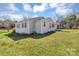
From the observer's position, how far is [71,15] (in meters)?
3.83

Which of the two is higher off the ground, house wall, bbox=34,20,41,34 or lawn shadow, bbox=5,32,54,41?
house wall, bbox=34,20,41,34

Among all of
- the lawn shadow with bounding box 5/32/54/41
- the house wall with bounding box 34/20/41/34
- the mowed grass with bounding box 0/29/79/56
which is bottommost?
the mowed grass with bounding box 0/29/79/56

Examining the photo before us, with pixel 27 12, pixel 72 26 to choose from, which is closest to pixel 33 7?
pixel 27 12

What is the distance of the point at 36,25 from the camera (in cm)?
383

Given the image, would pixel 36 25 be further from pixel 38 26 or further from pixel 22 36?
pixel 22 36

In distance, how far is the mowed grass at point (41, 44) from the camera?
3.79m

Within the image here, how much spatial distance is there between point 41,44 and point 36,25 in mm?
300

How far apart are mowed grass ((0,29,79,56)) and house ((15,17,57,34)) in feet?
0.24

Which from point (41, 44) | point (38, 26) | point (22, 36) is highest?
point (38, 26)

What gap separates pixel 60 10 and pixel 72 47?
0.59 m

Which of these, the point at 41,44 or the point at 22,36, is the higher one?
the point at 22,36

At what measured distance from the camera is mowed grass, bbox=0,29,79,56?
12.4 feet

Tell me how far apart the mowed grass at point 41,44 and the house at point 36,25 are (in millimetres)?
74

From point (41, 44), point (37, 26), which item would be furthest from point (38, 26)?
point (41, 44)
